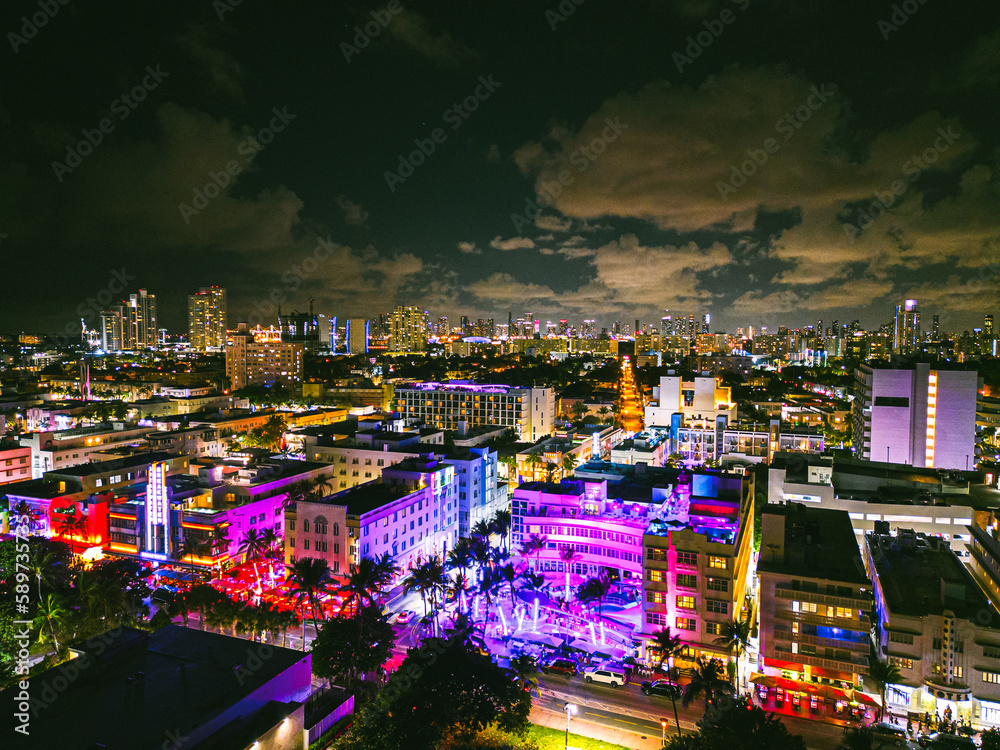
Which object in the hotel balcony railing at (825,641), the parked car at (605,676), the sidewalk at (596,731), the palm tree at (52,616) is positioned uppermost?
the palm tree at (52,616)

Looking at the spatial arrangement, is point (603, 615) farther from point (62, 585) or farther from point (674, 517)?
point (62, 585)

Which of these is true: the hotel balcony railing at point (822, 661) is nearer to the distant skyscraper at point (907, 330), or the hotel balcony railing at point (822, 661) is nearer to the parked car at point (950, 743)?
the parked car at point (950, 743)

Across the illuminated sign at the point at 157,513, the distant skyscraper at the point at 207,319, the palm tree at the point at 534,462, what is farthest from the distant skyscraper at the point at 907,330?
the distant skyscraper at the point at 207,319

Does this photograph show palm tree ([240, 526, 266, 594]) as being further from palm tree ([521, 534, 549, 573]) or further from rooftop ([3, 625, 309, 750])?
palm tree ([521, 534, 549, 573])

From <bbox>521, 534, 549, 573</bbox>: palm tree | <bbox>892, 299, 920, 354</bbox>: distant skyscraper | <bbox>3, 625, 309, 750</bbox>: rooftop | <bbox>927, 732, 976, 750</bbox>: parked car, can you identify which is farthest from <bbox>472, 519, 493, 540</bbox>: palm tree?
<bbox>892, 299, 920, 354</bbox>: distant skyscraper

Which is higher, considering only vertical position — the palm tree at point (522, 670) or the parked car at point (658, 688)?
the palm tree at point (522, 670)

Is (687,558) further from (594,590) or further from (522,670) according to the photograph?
(522,670)
